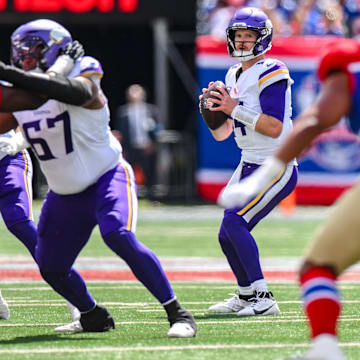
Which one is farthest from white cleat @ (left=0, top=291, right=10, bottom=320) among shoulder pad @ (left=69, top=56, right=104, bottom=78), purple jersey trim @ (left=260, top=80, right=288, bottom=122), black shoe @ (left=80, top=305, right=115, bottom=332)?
purple jersey trim @ (left=260, top=80, right=288, bottom=122)

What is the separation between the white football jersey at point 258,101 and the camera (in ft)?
22.0

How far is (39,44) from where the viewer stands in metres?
5.55

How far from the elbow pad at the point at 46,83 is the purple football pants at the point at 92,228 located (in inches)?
21.8

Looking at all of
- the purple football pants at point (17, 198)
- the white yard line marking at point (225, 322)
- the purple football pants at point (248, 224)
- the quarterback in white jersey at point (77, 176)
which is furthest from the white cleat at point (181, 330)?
the purple football pants at point (17, 198)

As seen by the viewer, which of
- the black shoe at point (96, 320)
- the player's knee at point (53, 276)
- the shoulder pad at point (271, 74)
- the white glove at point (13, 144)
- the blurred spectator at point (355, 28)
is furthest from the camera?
the blurred spectator at point (355, 28)

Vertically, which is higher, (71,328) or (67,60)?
(67,60)

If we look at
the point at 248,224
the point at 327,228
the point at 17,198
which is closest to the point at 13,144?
the point at 17,198

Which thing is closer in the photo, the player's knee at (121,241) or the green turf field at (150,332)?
the green turf field at (150,332)

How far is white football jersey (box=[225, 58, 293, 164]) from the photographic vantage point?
6.70 meters

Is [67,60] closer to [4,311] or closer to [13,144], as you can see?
[13,144]

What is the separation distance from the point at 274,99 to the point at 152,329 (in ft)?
5.62

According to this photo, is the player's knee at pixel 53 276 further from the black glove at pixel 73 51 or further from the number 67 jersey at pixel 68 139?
the black glove at pixel 73 51

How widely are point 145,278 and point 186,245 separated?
6751mm

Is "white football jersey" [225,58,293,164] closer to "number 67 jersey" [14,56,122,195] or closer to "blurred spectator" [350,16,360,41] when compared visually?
"number 67 jersey" [14,56,122,195]
